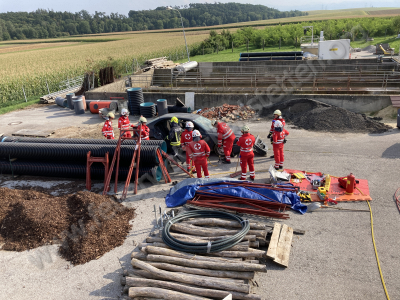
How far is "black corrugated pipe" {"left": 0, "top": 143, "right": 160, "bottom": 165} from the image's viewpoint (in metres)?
10.3

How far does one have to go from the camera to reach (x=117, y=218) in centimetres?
823

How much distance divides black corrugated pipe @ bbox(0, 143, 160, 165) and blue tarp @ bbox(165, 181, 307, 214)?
5.55ft

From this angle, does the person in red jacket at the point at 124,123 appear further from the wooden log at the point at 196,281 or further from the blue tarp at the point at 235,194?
the wooden log at the point at 196,281

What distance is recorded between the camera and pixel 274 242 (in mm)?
6824

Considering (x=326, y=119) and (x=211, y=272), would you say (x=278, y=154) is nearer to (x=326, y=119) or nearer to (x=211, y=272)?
(x=326, y=119)

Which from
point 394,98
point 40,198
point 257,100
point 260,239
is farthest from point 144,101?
point 260,239

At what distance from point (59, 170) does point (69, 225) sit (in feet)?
11.8

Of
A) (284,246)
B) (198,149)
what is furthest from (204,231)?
(198,149)

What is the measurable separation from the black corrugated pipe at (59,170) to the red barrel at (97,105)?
27.0 feet

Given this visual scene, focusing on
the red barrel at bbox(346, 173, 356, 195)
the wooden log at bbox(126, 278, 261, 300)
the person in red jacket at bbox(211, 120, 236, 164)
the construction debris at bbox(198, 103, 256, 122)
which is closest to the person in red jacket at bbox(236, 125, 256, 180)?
the person in red jacket at bbox(211, 120, 236, 164)

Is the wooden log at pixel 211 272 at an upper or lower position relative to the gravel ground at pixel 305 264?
upper

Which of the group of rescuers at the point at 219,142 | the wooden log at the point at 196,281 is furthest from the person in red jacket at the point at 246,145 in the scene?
the wooden log at the point at 196,281

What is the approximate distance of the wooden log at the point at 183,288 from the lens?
5.42 m

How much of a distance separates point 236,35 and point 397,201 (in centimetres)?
4689
